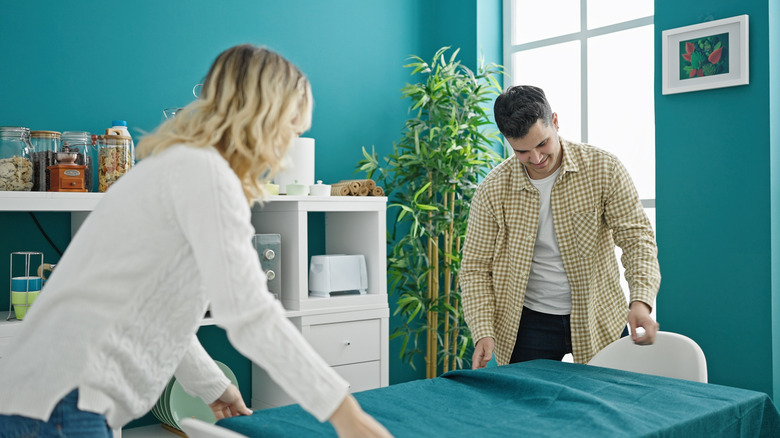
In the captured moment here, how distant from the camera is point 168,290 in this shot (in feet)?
3.85

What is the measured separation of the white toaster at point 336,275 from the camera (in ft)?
10.8

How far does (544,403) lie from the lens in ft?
5.29

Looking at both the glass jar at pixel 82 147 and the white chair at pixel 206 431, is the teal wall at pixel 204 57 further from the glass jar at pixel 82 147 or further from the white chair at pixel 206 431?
the white chair at pixel 206 431

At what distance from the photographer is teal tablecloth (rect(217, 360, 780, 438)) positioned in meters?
1.43

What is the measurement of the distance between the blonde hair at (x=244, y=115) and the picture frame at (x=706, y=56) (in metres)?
2.36

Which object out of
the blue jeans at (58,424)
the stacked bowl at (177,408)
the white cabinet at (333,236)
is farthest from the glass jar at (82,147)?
the blue jeans at (58,424)

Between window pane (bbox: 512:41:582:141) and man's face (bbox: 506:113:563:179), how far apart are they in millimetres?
1703

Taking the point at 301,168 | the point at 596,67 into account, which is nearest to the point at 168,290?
the point at 301,168

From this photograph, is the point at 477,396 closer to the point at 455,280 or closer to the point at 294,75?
the point at 294,75

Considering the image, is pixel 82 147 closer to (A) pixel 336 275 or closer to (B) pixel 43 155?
(B) pixel 43 155

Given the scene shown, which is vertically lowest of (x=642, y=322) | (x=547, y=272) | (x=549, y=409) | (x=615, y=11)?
(x=549, y=409)

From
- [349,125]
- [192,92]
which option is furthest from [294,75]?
[349,125]

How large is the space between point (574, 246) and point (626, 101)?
5.60 ft

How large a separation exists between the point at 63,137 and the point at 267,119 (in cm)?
189
